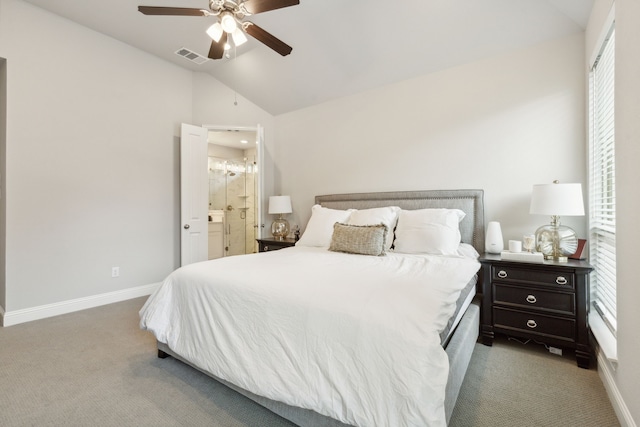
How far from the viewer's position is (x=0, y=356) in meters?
2.27

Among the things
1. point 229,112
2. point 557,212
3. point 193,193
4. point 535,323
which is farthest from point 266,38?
point 535,323

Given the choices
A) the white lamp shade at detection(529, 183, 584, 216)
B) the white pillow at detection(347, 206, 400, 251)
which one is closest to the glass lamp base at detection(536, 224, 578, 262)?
the white lamp shade at detection(529, 183, 584, 216)

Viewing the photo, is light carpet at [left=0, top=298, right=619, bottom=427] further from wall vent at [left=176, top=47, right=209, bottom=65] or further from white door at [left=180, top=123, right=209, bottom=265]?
wall vent at [left=176, top=47, right=209, bottom=65]

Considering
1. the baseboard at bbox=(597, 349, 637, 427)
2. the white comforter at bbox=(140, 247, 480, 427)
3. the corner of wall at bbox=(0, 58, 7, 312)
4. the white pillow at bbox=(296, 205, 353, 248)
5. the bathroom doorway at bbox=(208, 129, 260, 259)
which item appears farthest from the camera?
the bathroom doorway at bbox=(208, 129, 260, 259)

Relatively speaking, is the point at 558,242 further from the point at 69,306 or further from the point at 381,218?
the point at 69,306

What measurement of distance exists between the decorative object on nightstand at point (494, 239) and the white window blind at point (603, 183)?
2.10 ft

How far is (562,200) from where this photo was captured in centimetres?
226

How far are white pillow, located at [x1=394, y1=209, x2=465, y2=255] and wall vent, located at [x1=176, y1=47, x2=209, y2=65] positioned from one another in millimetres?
3498

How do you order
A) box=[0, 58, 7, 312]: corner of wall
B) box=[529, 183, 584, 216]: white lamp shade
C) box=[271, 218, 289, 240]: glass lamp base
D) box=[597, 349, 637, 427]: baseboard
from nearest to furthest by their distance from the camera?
box=[597, 349, 637, 427]: baseboard
box=[529, 183, 584, 216]: white lamp shade
box=[0, 58, 7, 312]: corner of wall
box=[271, 218, 289, 240]: glass lamp base

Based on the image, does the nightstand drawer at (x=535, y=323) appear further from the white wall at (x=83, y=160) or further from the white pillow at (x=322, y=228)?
the white wall at (x=83, y=160)

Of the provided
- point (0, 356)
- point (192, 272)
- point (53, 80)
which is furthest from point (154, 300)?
point (53, 80)

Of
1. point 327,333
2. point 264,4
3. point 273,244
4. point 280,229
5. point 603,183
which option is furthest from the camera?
point 280,229

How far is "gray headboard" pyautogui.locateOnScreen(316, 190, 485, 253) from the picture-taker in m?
2.96

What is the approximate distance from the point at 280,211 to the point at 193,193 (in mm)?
1271
